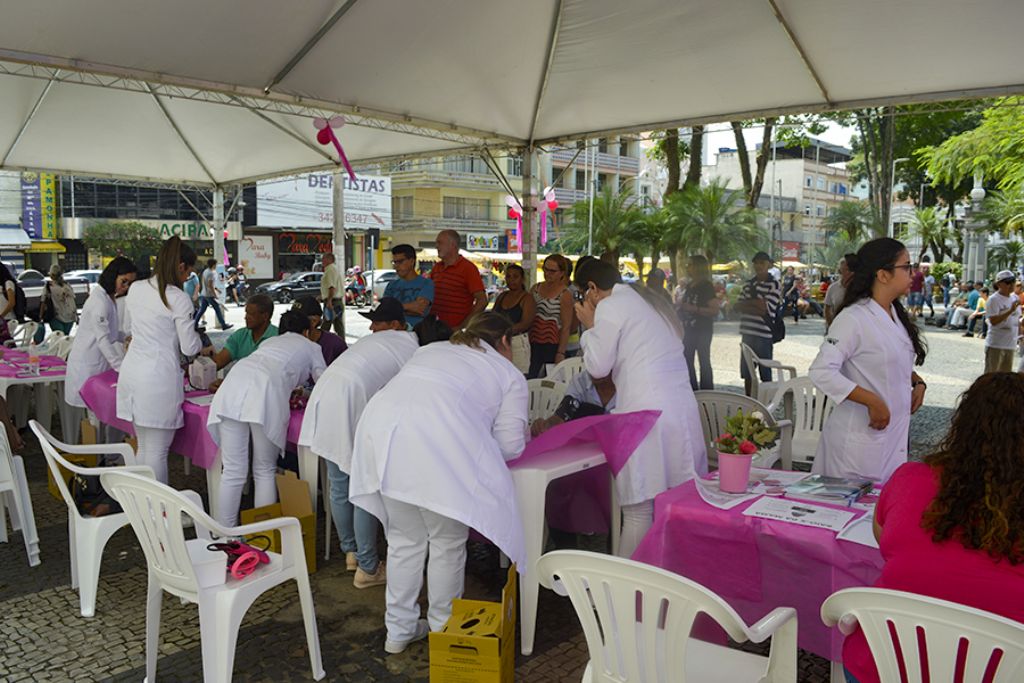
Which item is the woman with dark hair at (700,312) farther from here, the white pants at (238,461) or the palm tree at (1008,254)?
the palm tree at (1008,254)

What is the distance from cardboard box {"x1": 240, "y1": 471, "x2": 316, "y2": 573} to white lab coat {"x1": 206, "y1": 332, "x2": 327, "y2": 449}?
0.28 m

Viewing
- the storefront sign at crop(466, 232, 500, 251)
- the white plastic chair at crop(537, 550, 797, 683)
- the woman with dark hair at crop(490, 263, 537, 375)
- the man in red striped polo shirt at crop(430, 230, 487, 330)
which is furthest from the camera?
the storefront sign at crop(466, 232, 500, 251)

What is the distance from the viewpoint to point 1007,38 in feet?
17.5

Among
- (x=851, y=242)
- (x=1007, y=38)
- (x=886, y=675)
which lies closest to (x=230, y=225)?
(x=851, y=242)

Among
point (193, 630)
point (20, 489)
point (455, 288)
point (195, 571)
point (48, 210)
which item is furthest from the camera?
point (48, 210)

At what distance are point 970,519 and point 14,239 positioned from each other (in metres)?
35.7

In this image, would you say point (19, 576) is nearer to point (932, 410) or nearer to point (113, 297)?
point (113, 297)

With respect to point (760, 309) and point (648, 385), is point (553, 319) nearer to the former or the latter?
point (760, 309)

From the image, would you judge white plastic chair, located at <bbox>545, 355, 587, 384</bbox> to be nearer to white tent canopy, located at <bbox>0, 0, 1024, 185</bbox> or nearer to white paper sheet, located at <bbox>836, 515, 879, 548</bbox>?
white tent canopy, located at <bbox>0, 0, 1024, 185</bbox>

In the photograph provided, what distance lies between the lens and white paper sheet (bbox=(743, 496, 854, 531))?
7.87 feet

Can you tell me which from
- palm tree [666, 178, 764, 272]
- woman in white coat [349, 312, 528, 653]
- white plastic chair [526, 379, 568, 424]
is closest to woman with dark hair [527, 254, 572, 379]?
white plastic chair [526, 379, 568, 424]

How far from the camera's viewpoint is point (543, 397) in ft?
16.6

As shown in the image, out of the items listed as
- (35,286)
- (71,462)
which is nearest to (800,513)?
(71,462)

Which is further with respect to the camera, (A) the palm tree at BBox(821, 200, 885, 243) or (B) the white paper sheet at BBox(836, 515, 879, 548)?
(A) the palm tree at BBox(821, 200, 885, 243)
